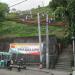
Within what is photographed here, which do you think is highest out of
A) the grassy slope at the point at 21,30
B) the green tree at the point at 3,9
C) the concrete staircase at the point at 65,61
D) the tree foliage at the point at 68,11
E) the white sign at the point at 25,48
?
the green tree at the point at 3,9

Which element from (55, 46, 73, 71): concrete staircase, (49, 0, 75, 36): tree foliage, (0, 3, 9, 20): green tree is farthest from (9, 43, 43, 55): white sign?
(49, 0, 75, 36): tree foliage

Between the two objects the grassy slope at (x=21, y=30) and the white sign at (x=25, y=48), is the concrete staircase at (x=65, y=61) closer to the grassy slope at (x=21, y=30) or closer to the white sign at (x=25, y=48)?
the grassy slope at (x=21, y=30)

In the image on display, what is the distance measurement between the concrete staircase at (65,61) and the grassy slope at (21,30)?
2.21 m

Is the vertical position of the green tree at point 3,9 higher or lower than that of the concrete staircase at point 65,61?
higher

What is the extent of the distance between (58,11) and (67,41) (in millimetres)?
19669

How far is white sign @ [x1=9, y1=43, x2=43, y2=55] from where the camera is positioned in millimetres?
37406

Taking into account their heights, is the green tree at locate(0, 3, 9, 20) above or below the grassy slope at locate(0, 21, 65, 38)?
above

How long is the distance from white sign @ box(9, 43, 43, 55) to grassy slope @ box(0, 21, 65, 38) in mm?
1778

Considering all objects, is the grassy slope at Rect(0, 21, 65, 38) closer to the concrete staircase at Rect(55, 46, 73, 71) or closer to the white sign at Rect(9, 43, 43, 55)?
the white sign at Rect(9, 43, 43, 55)

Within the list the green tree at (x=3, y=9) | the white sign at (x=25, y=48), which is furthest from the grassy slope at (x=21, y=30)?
the white sign at (x=25, y=48)

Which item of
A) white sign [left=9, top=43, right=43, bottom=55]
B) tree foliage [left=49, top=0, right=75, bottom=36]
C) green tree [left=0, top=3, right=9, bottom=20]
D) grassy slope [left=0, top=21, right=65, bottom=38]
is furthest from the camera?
green tree [left=0, top=3, right=9, bottom=20]

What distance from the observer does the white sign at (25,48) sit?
123ft

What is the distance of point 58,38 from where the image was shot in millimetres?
38312

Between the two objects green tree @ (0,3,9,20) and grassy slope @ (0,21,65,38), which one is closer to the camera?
grassy slope @ (0,21,65,38)
